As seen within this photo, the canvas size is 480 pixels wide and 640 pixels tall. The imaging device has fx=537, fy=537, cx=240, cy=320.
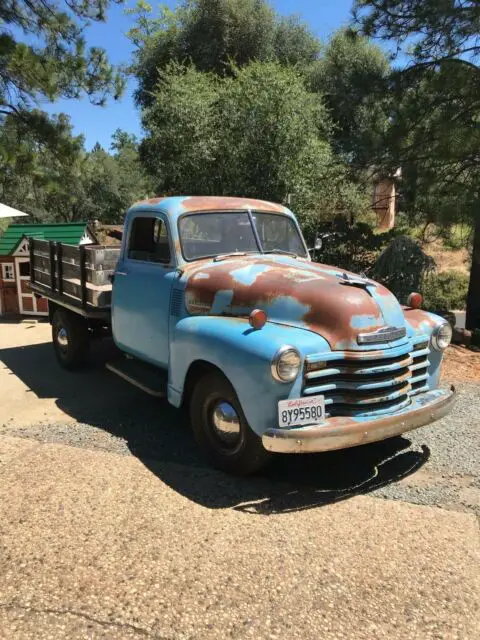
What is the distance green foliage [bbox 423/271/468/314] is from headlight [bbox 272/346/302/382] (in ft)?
23.7

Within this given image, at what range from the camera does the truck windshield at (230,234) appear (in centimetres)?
469

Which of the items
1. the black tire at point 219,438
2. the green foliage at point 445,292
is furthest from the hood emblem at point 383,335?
the green foliage at point 445,292

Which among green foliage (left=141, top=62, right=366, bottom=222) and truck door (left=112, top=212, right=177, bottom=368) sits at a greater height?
green foliage (left=141, top=62, right=366, bottom=222)

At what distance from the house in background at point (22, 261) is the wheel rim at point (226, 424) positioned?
7.02 metres

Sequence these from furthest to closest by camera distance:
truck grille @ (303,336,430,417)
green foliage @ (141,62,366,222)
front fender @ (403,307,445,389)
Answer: green foliage @ (141,62,366,222) → front fender @ (403,307,445,389) → truck grille @ (303,336,430,417)

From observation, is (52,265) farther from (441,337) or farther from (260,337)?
(441,337)

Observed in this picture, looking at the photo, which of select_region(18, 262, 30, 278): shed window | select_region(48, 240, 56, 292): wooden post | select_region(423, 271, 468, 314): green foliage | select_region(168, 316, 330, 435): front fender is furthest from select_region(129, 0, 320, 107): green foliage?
select_region(168, 316, 330, 435): front fender

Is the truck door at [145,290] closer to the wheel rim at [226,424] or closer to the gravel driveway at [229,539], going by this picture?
the gravel driveway at [229,539]

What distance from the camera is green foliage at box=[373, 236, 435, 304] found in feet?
31.0

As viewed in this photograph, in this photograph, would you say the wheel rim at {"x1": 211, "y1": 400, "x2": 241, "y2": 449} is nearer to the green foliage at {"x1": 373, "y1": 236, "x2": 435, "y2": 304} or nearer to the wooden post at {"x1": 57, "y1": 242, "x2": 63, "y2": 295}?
the wooden post at {"x1": 57, "y1": 242, "x2": 63, "y2": 295}

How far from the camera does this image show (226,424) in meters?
3.74

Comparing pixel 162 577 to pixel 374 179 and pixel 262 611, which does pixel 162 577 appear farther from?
pixel 374 179

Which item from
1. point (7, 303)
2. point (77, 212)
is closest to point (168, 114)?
point (7, 303)

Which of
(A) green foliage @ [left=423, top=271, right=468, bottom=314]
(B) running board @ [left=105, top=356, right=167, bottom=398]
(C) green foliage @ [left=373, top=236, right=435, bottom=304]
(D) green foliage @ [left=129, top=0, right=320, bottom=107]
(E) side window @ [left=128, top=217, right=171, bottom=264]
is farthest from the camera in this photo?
(D) green foliage @ [left=129, top=0, right=320, bottom=107]
